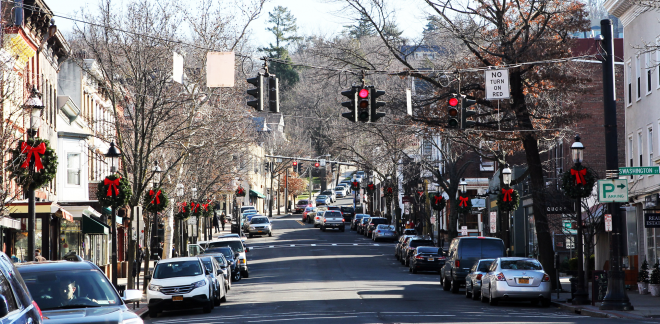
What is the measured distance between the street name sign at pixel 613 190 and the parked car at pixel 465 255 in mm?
7506

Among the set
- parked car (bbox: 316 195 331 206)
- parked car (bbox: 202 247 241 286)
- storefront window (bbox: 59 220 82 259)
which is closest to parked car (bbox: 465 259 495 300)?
parked car (bbox: 202 247 241 286)

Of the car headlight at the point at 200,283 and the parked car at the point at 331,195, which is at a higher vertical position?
the parked car at the point at 331,195

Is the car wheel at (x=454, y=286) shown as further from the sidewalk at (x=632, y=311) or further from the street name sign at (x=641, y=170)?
the street name sign at (x=641, y=170)

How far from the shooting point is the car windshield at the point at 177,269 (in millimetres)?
23422

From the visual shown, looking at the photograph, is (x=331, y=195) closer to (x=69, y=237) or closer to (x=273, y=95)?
(x=69, y=237)

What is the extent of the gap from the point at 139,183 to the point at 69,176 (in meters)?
10.7

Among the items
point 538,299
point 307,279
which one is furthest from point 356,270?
point 538,299

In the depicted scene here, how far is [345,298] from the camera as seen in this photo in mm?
25391

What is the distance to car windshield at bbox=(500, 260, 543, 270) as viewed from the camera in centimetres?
2355

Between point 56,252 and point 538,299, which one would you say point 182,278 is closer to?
point 538,299

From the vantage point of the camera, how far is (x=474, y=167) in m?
66.9

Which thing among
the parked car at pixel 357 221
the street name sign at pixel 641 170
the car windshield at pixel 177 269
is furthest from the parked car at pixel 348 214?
the street name sign at pixel 641 170

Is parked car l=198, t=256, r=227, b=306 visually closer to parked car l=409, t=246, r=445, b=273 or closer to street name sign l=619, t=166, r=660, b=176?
Result: street name sign l=619, t=166, r=660, b=176

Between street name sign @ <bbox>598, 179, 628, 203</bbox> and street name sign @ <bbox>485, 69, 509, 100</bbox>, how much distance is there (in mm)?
3730
